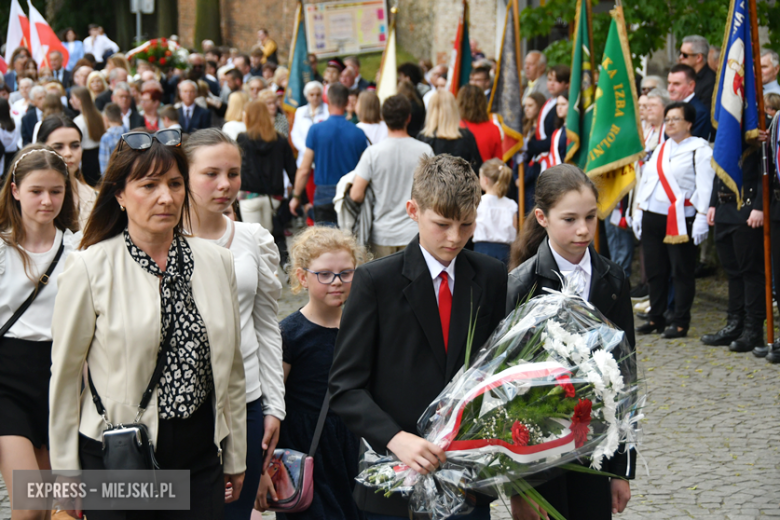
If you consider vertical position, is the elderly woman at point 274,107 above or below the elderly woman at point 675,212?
above

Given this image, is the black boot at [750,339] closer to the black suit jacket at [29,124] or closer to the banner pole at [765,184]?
the banner pole at [765,184]

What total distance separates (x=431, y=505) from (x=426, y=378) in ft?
1.20

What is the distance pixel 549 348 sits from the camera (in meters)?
2.41

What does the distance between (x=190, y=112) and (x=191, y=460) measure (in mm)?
11014

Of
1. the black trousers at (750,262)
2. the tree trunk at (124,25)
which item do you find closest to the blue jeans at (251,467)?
the black trousers at (750,262)

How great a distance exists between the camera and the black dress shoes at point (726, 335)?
7.86 meters

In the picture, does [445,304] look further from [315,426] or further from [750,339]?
[750,339]

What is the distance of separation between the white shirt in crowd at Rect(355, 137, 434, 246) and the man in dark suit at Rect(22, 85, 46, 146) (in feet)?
20.4

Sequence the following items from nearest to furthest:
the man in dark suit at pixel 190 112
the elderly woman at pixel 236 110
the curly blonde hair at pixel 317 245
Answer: the curly blonde hair at pixel 317 245, the elderly woman at pixel 236 110, the man in dark suit at pixel 190 112

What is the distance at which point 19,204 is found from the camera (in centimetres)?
384

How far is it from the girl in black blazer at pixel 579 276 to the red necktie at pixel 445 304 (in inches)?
18.1

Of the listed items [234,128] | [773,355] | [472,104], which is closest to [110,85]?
[234,128]

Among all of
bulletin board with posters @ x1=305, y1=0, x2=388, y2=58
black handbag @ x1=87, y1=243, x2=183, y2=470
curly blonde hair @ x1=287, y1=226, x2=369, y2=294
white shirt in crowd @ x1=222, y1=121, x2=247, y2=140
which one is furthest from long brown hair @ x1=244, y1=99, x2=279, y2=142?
bulletin board with posters @ x1=305, y1=0, x2=388, y2=58

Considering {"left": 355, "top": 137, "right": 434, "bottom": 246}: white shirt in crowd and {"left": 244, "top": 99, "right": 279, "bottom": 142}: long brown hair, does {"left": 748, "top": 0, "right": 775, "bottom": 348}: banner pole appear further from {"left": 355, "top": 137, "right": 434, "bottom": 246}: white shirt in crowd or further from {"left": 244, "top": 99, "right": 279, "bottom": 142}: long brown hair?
{"left": 244, "top": 99, "right": 279, "bottom": 142}: long brown hair
